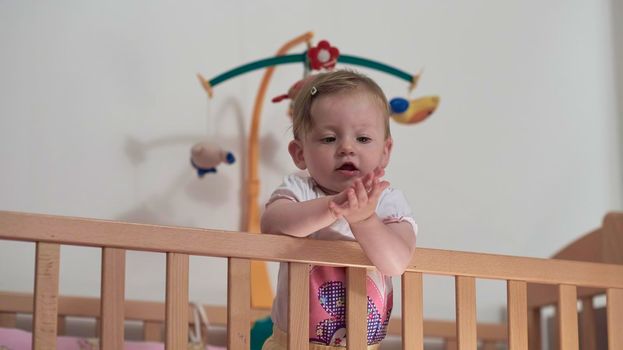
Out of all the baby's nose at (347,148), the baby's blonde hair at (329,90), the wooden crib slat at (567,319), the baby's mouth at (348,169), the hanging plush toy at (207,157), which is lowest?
the wooden crib slat at (567,319)

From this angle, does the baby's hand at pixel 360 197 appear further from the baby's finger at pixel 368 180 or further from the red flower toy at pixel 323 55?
the red flower toy at pixel 323 55

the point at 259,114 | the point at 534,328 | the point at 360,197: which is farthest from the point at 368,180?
the point at 534,328

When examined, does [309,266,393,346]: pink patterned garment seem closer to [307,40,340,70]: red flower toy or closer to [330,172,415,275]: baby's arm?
[330,172,415,275]: baby's arm

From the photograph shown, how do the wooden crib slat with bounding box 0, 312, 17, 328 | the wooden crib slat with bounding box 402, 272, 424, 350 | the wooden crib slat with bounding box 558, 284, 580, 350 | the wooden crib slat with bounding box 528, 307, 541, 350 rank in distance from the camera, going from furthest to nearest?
the wooden crib slat with bounding box 528, 307, 541, 350, the wooden crib slat with bounding box 0, 312, 17, 328, the wooden crib slat with bounding box 558, 284, 580, 350, the wooden crib slat with bounding box 402, 272, 424, 350

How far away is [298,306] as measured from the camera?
124cm

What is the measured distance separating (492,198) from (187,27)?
82 centimetres

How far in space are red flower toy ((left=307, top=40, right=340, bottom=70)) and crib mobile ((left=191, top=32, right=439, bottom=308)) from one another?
1 centimetres

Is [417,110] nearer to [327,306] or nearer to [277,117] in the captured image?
[277,117]

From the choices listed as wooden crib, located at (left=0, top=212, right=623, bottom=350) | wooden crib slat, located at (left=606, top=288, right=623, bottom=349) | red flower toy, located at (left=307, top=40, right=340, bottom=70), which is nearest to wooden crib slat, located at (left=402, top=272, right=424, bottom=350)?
wooden crib, located at (left=0, top=212, right=623, bottom=350)

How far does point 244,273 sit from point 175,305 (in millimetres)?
99

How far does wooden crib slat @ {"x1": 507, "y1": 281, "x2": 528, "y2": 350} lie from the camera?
4.59 ft

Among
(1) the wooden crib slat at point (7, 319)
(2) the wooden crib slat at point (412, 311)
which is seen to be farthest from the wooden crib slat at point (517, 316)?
(1) the wooden crib slat at point (7, 319)

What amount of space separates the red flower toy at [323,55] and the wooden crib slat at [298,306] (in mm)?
649

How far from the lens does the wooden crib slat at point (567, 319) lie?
1.46 metres
